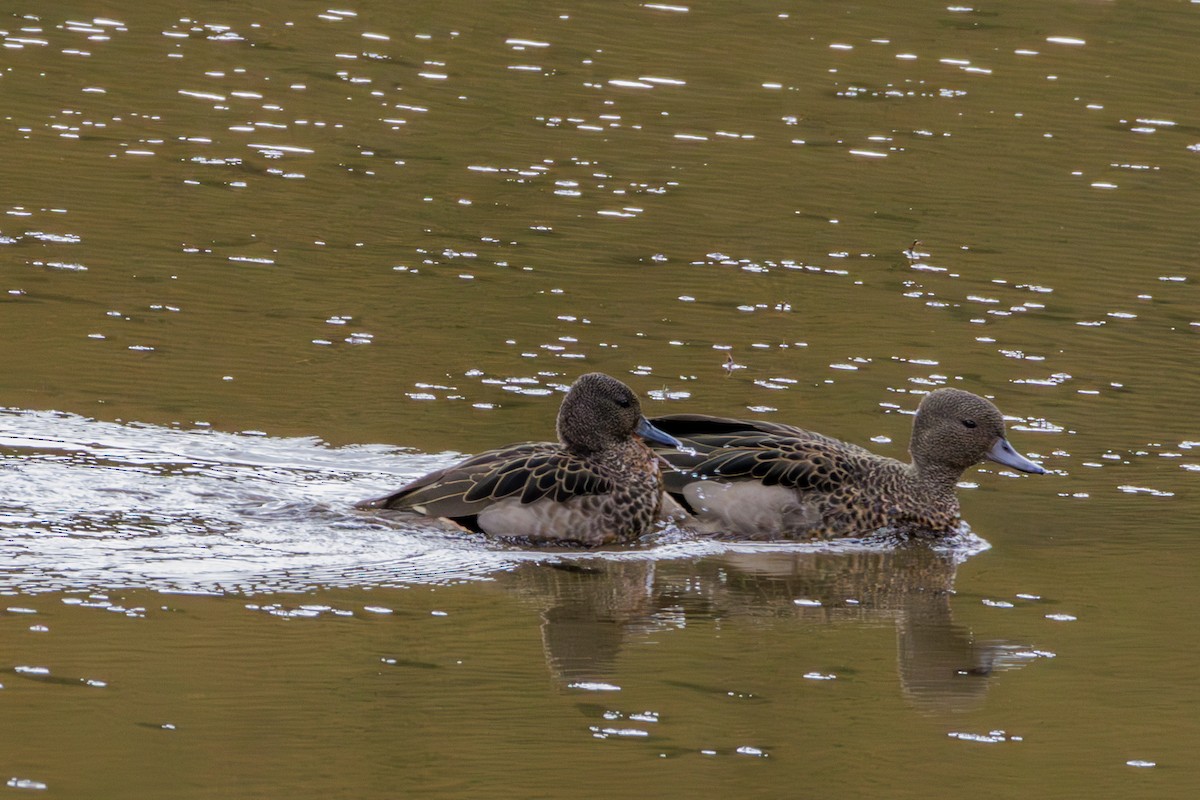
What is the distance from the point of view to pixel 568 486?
10688mm

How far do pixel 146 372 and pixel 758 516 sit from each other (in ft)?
13.3

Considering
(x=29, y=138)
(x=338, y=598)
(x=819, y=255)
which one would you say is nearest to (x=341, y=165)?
(x=29, y=138)

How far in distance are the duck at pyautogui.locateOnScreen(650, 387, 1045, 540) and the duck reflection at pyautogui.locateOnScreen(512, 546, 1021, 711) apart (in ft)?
0.87

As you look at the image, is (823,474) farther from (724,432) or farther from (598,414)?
(598,414)

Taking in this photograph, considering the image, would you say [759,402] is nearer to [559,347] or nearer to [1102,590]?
[559,347]

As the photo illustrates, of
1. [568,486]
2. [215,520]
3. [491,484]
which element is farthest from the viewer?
[568,486]

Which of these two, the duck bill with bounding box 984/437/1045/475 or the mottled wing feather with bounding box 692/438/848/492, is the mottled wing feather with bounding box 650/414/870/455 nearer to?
the mottled wing feather with bounding box 692/438/848/492

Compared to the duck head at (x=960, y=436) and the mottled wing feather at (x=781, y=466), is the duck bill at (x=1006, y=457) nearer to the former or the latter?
the duck head at (x=960, y=436)

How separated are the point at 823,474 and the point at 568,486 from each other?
1511 millimetres

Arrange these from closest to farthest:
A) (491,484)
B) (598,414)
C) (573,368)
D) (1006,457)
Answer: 1. (491,484)
2. (598,414)
3. (1006,457)
4. (573,368)

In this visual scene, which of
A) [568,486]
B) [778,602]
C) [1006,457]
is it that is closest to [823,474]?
[1006,457]

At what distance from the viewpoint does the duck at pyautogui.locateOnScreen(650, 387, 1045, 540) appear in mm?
11172

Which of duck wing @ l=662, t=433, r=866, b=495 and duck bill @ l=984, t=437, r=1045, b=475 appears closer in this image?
duck wing @ l=662, t=433, r=866, b=495

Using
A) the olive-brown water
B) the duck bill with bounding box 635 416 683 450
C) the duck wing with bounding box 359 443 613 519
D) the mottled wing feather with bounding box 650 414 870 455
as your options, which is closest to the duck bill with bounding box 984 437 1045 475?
the olive-brown water
